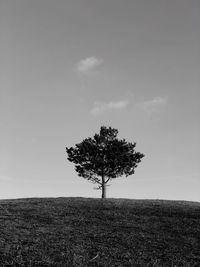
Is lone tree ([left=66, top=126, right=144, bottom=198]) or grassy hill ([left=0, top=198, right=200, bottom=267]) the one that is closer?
grassy hill ([left=0, top=198, right=200, bottom=267])

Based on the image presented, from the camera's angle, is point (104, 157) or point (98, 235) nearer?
point (98, 235)

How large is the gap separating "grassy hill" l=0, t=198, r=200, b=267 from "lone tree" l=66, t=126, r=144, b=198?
1425cm

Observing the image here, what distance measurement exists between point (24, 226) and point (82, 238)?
21.9 ft

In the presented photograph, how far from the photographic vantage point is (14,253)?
23.0 metres

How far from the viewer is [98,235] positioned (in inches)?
1176

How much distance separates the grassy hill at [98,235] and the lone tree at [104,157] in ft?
46.7

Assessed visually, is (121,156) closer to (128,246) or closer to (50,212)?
(50,212)

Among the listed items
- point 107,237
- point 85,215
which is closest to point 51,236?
point 107,237

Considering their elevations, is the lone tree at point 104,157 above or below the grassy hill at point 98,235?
above

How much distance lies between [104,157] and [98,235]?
99.6ft

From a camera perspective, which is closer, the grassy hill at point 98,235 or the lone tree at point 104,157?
the grassy hill at point 98,235

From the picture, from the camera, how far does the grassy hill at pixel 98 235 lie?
2297cm

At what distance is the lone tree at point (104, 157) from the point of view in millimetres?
59375

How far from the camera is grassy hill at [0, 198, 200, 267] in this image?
2297cm
